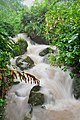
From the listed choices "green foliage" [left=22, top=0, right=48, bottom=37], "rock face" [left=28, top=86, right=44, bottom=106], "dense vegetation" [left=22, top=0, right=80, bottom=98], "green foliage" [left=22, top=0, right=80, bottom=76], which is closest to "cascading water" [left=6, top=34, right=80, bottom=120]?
"rock face" [left=28, top=86, right=44, bottom=106]

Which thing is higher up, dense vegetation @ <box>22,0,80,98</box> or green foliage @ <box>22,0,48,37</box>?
green foliage @ <box>22,0,48,37</box>

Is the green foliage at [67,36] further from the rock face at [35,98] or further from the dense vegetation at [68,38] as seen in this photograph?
the rock face at [35,98]

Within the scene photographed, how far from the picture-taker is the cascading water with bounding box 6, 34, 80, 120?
15.7ft

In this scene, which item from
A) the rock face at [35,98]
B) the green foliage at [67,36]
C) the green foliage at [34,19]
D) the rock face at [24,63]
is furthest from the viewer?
the green foliage at [34,19]

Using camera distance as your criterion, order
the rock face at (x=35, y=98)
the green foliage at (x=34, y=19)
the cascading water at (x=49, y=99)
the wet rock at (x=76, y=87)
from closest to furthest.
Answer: the cascading water at (x=49, y=99) < the rock face at (x=35, y=98) < the wet rock at (x=76, y=87) < the green foliage at (x=34, y=19)

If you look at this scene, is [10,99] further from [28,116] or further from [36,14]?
[36,14]

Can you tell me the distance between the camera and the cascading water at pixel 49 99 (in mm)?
4779

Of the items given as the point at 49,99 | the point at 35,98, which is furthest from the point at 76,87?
the point at 35,98

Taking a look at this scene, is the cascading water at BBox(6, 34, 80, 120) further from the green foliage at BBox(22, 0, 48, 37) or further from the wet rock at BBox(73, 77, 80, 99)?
the green foliage at BBox(22, 0, 48, 37)

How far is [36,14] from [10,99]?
218 inches

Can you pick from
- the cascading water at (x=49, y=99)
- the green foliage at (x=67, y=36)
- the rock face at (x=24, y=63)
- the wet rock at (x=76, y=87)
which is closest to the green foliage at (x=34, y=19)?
the rock face at (x=24, y=63)

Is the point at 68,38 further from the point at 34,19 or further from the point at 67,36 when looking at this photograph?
the point at 34,19

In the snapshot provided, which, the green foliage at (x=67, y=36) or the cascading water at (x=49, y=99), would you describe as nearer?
the green foliage at (x=67, y=36)

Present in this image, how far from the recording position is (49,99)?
529 centimetres
